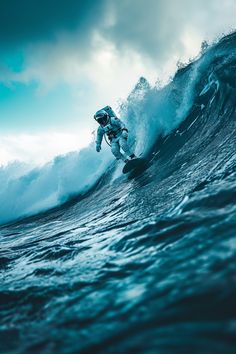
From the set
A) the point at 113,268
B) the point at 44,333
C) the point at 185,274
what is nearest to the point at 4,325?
the point at 44,333

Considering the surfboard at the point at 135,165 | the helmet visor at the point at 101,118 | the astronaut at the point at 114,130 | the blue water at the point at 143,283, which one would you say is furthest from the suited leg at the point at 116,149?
the blue water at the point at 143,283

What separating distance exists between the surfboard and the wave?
23.4 inches

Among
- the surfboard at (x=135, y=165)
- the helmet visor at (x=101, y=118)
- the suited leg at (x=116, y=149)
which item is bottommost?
the surfboard at (x=135, y=165)

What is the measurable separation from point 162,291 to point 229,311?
52 cm

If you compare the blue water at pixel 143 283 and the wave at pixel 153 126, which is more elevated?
the wave at pixel 153 126

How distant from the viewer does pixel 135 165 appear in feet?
29.8

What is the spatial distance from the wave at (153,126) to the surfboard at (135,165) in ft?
1.95

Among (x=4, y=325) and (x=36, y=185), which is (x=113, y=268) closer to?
(x=4, y=325)

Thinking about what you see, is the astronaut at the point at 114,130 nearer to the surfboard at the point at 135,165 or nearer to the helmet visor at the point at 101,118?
the helmet visor at the point at 101,118

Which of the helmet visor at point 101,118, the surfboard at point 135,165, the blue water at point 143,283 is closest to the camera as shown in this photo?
the blue water at point 143,283

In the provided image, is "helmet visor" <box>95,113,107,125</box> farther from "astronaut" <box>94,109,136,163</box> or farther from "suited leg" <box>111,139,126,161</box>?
"suited leg" <box>111,139,126,161</box>

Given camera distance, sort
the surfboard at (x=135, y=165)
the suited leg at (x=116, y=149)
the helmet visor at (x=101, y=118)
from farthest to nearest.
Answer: the suited leg at (x=116, y=149) → the helmet visor at (x=101, y=118) → the surfboard at (x=135, y=165)

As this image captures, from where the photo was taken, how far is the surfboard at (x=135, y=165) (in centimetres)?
902

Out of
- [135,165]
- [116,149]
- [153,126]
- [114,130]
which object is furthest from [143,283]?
[153,126]
